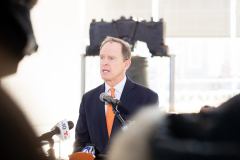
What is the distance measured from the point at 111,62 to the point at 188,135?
877 mm

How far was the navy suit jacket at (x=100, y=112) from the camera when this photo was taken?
1.14 m

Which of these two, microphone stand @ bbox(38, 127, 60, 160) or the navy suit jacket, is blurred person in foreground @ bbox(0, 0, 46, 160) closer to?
microphone stand @ bbox(38, 127, 60, 160)

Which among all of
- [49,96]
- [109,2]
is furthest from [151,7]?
[49,96]

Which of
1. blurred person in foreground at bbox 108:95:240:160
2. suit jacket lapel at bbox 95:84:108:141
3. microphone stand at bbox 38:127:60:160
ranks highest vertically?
blurred person in foreground at bbox 108:95:240:160

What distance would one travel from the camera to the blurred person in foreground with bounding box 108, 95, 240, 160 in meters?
0.30

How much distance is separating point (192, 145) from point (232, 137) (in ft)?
0.16

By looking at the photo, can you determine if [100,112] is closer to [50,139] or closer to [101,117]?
[101,117]

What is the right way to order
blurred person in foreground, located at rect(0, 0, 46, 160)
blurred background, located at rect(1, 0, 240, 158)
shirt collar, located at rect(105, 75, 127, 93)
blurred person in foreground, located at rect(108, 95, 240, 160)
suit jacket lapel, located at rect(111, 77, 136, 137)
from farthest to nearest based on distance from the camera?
blurred background, located at rect(1, 0, 240, 158) → shirt collar, located at rect(105, 75, 127, 93) → suit jacket lapel, located at rect(111, 77, 136, 137) → blurred person in foreground, located at rect(0, 0, 46, 160) → blurred person in foreground, located at rect(108, 95, 240, 160)

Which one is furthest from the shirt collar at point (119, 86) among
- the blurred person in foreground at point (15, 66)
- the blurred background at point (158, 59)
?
the blurred background at point (158, 59)

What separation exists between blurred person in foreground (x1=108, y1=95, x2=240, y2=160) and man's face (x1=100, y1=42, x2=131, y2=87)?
819 mm

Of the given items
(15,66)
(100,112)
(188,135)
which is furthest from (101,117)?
(188,135)

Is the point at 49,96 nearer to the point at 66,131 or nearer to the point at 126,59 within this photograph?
the point at 126,59

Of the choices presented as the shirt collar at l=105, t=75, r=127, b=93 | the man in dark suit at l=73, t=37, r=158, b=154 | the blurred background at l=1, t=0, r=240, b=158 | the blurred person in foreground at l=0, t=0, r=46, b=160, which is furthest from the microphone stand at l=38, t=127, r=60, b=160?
the blurred background at l=1, t=0, r=240, b=158

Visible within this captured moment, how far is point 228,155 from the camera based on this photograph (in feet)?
0.95
